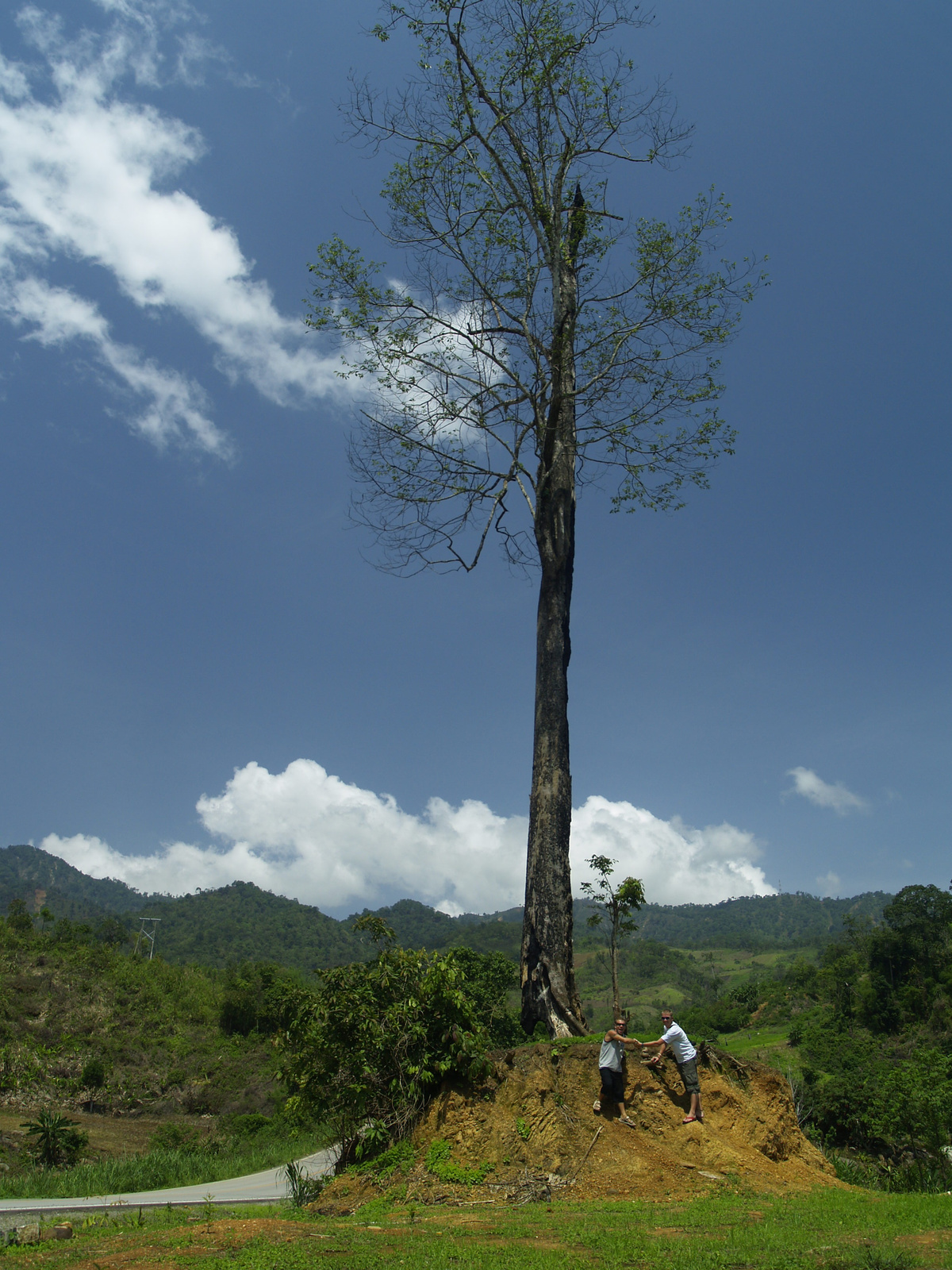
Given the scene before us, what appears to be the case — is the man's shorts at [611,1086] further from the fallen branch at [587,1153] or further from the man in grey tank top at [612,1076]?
the fallen branch at [587,1153]

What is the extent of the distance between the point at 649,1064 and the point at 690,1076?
1.34 feet

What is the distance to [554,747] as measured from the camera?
9766 mm

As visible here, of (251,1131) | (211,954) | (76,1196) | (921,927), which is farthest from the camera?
(211,954)

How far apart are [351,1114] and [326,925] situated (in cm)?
13787

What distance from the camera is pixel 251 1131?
31406 mm

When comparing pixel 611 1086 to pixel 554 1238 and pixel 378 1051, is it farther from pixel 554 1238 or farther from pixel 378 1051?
pixel 554 1238

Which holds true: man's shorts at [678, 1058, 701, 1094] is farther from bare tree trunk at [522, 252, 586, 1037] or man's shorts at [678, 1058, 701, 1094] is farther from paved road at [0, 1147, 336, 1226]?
paved road at [0, 1147, 336, 1226]

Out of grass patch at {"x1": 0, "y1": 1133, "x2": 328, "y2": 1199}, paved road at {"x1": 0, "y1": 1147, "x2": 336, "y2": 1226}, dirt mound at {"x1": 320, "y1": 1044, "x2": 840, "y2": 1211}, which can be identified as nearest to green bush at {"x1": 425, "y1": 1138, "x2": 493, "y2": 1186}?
dirt mound at {"x1": 320, "y1": 1044, "x2": 840, "y2": 1211}

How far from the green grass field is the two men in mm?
1214

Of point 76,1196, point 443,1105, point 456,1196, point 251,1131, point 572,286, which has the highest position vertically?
point 572,286

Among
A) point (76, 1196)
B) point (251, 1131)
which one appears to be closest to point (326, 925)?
point (251, 1131)

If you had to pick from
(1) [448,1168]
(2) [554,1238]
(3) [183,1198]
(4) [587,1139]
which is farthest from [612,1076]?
(3) [183,1198]

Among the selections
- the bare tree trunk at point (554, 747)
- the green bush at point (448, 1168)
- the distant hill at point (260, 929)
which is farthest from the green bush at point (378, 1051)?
the distant hill at point (260, 929)

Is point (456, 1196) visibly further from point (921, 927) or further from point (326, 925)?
point (326, 925)
